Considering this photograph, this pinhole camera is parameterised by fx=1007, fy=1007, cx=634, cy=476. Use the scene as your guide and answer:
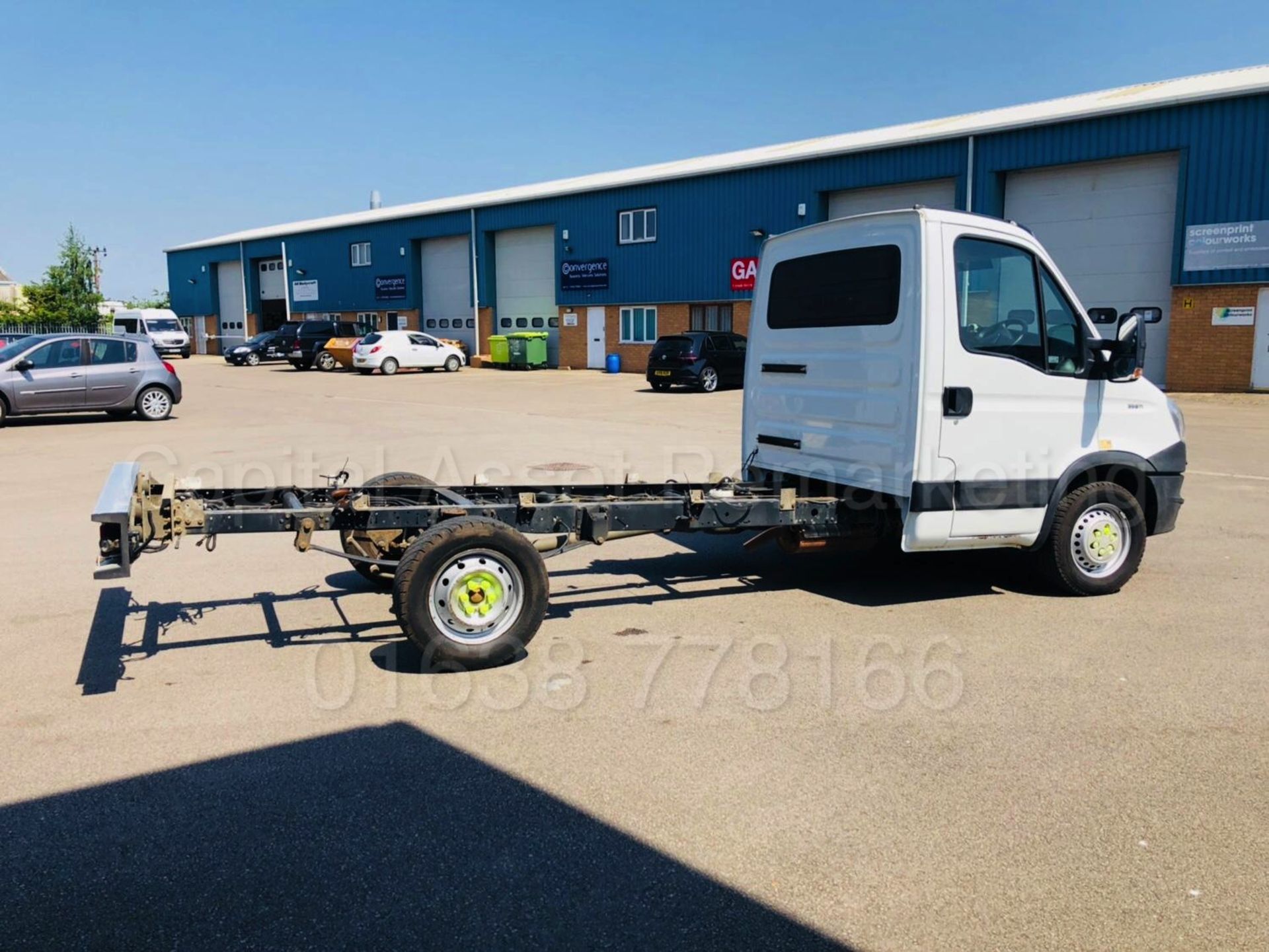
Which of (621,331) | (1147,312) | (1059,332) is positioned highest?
(621,331)

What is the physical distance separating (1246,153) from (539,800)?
25.3 m

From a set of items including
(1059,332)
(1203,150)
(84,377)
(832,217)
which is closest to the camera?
(1059,332)

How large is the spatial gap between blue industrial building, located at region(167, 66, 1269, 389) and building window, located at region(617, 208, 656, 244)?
0.24 feet

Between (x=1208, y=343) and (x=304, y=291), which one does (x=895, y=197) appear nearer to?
(x=1208, y=343)

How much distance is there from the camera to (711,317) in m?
35.1

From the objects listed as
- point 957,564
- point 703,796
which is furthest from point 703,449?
point 703,796

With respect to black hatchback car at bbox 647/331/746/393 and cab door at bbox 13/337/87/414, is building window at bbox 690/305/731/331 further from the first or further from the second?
cab door at bbox 13/337/87/414

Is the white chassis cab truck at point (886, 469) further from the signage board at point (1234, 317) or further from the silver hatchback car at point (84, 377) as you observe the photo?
the signage board at point (1234, 317)

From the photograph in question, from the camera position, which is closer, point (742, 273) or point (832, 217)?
point (832, 217)

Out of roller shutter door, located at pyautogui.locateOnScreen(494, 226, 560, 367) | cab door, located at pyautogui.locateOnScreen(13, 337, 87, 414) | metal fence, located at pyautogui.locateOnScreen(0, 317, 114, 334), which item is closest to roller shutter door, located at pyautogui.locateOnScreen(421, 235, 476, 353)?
Result: roller shutter door, located at pyautogui.locateOnScreen(494, 226, 560, 367)

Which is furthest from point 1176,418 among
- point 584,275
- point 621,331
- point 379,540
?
point 584,275

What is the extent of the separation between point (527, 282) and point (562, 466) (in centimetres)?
3069

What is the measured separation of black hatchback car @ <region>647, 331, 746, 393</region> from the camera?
26422mm

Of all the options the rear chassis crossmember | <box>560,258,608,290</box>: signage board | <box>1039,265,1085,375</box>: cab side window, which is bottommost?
the rear chassis crossmember
